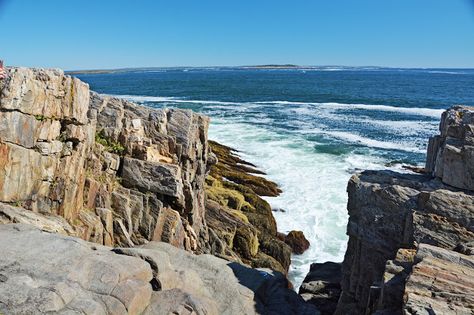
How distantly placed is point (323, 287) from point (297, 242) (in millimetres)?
7516

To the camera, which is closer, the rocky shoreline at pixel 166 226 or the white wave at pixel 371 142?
the rocky shoreline at pixel 166 226

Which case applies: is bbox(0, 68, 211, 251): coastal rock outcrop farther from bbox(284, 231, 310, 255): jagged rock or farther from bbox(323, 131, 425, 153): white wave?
bbox(323, 131, 425, 153): white wave

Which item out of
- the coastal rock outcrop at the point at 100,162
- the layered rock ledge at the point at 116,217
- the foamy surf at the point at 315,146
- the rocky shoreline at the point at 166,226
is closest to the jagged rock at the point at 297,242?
the foamy surf at the point at 315,146

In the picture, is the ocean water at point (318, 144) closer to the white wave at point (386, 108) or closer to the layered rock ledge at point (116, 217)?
the white wave at point (386, 108)

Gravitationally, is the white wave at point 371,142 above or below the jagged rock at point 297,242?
above

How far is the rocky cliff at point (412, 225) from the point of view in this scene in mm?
11867

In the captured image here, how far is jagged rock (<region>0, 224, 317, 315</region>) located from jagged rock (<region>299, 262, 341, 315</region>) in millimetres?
3200

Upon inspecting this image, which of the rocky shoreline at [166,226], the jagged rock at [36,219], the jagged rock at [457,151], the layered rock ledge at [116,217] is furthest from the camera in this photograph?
the jagged rock at [457,151]

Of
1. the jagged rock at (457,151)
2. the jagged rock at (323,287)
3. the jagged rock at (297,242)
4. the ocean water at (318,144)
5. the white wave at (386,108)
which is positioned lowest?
the jagged rock at (297,242)

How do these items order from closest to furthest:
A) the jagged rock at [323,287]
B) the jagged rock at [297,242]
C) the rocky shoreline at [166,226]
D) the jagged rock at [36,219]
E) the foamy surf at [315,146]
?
the rocky shoreline at [166,226], the jagged rock at [36,219], the jagged rock at [323,287], the jagged rock at [297,242], the foamy surf at [315,146]

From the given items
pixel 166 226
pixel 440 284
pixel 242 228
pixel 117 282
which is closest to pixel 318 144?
pixel 242 228

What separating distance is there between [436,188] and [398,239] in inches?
90.4

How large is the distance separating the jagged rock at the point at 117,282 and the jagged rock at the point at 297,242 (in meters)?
11.1

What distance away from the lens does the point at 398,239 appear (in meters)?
15.6
